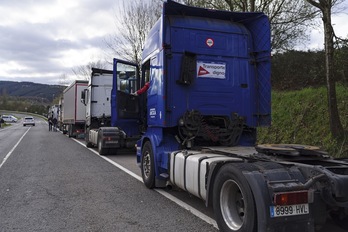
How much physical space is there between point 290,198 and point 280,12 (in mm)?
17583

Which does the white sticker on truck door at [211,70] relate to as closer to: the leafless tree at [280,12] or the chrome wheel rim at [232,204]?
the chrome wheel rim at [232,204]

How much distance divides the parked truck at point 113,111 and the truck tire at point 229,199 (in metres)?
4.76

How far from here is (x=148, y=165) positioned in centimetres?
777

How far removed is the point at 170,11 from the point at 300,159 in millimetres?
4024

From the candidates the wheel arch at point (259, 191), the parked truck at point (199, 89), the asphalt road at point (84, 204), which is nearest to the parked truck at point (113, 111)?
the parked truck at point (199, 89)

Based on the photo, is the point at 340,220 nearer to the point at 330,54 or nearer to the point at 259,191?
the point at 259,191

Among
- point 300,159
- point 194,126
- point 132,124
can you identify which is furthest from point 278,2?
point 300,159

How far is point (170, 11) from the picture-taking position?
729cm

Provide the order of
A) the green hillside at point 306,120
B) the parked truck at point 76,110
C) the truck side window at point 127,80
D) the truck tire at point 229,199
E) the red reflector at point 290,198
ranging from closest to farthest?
the red reflector at point 290,198 < the truck tire at point 229,199 < the truck side window at point 127,80 < the green hillside at point 306,120 < the parked truck at point 76,110

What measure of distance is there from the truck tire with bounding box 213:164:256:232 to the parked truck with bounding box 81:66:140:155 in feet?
15.6

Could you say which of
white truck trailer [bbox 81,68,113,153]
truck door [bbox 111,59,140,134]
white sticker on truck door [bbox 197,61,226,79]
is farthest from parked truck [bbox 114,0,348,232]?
white truck trailer [bbox 81,68,113,153]

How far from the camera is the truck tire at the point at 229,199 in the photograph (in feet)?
14.1

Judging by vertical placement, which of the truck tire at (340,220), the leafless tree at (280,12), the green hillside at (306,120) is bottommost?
the truck tire at (340,220)

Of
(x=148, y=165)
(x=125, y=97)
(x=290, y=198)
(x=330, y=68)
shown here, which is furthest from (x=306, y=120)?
(x=290, y=198)
